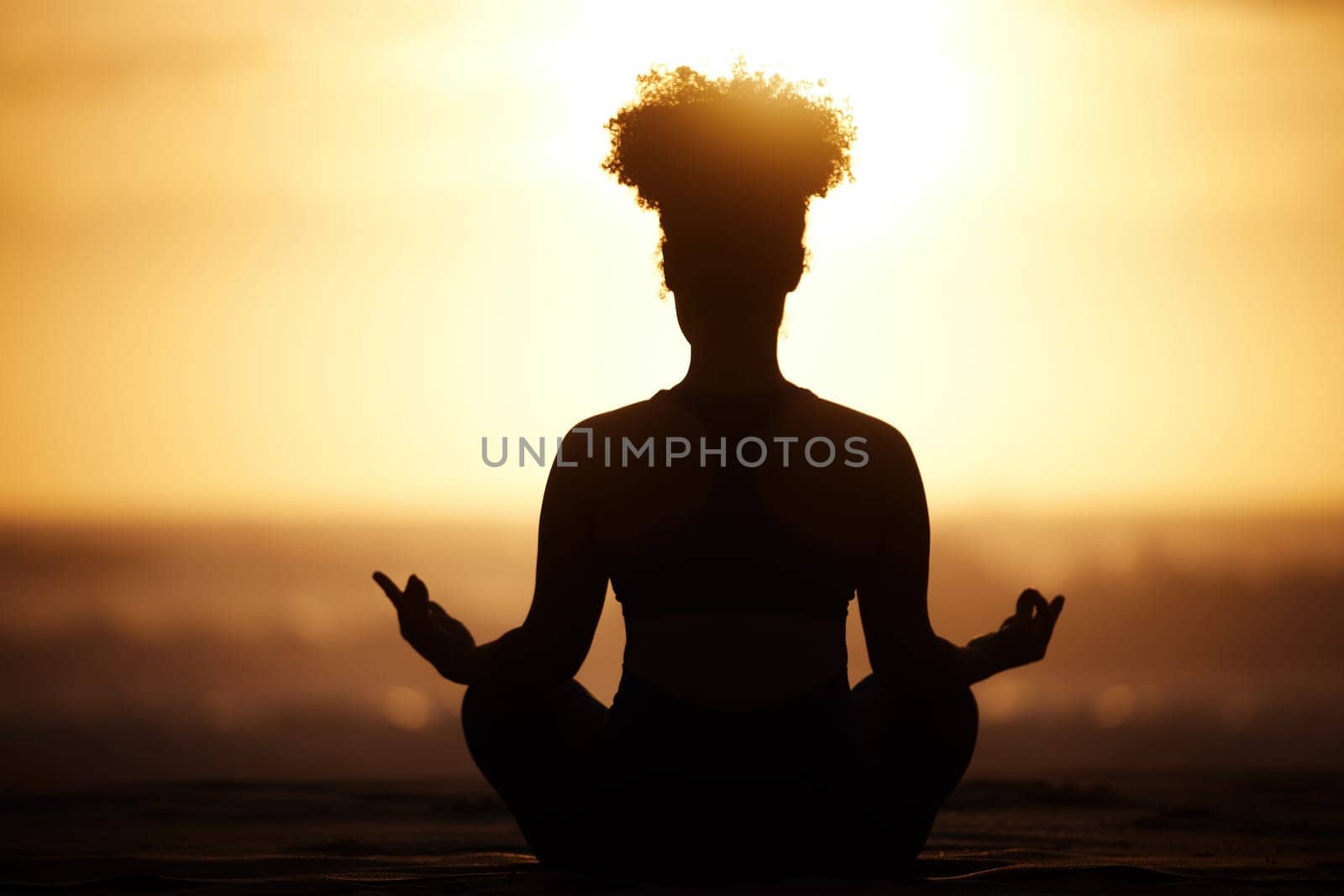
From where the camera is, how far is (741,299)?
4.78 meters

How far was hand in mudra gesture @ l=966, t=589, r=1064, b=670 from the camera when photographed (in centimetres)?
482

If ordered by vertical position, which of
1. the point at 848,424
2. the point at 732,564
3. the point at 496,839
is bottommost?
the point at 496,839

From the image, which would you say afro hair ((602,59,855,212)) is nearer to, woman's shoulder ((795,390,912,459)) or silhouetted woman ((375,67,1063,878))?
silhouetted woman ((375,67,1063,878))

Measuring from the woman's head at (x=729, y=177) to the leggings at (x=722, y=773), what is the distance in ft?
3.87

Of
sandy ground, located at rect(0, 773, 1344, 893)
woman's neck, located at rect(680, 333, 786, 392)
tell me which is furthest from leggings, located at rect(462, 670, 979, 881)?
woman's neck, located at rect(680, 333, 786, 392)

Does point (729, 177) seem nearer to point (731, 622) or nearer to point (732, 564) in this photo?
point (732, 564)

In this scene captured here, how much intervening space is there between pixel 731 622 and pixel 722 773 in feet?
1.50

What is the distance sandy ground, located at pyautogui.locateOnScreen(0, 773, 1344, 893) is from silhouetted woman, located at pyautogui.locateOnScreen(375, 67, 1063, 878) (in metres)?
0.20

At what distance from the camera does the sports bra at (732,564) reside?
14.9 ft

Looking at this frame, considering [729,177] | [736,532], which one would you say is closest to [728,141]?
[729,177]

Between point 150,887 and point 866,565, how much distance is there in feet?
8.15

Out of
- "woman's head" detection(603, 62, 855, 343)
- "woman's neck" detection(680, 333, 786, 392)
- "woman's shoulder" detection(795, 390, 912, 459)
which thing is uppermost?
"woman's head" detection(603, 62, 855, 343)

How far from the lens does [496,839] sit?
7.34 metres

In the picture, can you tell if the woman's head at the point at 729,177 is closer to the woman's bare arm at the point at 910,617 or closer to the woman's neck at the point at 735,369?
the woman's neck at the point at 735,369
